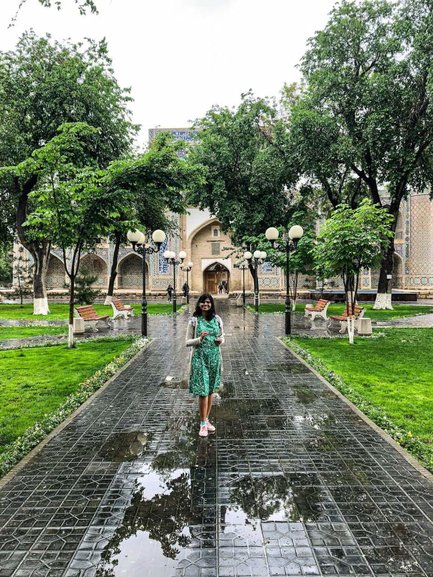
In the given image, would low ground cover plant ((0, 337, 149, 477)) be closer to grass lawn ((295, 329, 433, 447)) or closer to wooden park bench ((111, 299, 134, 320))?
grass lawn ((295, 329, 433, 447))

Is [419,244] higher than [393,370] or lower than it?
higher

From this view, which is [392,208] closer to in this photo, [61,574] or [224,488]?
[224,488]

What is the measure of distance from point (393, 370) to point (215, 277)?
29.9m

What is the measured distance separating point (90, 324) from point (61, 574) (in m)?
11.5

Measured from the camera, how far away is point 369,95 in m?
15.8

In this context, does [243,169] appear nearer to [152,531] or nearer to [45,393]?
[45,393]

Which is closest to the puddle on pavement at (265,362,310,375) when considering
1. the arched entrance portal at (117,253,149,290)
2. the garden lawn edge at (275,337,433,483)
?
the garden lawn edge at (275,337,433,483)

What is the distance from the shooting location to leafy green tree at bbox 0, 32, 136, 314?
16266mm

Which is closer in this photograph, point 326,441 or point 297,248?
point 326,441

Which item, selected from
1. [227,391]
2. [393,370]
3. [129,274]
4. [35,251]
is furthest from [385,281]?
[129,274]

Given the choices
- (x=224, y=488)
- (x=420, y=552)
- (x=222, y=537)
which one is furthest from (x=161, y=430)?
(x=420, y=552)

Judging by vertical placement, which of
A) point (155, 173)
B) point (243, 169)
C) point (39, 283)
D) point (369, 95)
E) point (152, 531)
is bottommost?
point (152, 531)

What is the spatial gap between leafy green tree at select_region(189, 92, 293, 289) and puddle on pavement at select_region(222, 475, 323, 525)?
17185 millimetres

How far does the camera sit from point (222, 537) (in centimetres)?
279
